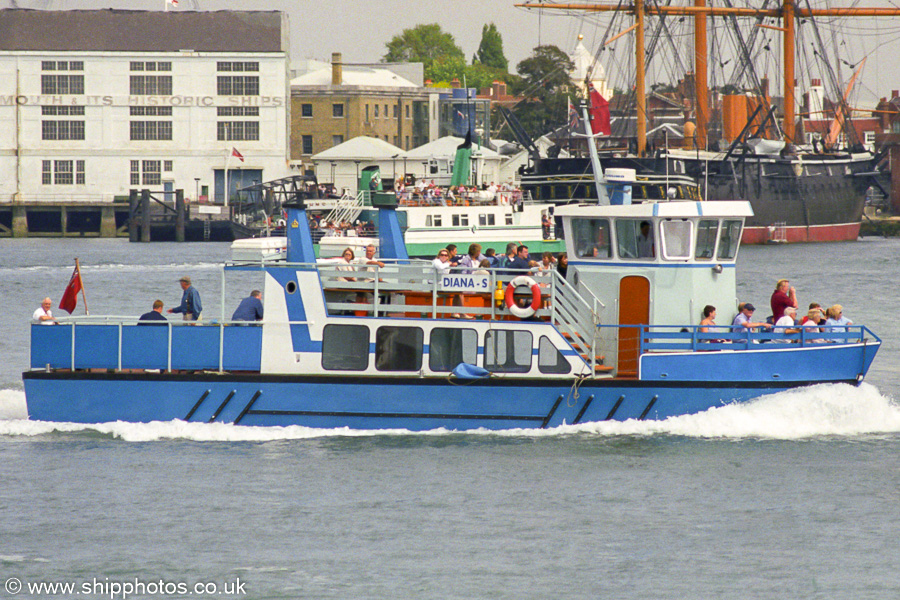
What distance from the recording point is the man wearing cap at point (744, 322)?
17917 millimetres

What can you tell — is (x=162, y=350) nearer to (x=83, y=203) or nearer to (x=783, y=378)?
(x=783, y=378)

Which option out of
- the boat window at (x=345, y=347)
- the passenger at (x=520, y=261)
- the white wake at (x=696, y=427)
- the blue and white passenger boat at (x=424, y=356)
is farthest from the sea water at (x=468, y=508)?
the passenger at (x=520, y=261)

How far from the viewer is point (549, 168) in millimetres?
76875

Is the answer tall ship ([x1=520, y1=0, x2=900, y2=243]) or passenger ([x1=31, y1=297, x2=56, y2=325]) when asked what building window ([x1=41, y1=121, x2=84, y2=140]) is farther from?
passenger ([x1=31, y1=297, x2=56, y2=325])

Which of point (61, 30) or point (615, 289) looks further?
point (61, 30)

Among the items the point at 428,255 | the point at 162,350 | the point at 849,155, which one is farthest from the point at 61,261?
the point at 849,155

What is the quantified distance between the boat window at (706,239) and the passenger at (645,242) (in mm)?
664

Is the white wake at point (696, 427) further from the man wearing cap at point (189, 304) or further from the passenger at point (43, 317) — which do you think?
the man wearing cap at point (189, 304)

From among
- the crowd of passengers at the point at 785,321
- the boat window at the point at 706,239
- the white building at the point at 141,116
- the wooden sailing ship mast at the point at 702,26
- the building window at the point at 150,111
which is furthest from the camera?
the building window at the point at 150,111

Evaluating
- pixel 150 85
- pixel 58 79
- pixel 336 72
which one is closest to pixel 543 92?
pixel 336 72

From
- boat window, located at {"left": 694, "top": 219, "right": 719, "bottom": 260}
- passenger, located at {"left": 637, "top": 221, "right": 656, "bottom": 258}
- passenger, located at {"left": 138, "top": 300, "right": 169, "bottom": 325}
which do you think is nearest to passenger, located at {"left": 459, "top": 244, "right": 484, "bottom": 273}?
passenger, located at {"left": 637, "top": 221, "right": 656, "bottom": 258}

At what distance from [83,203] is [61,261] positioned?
1191 inches

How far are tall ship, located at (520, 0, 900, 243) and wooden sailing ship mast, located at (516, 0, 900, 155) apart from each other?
0.27ft

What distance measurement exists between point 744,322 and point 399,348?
5.07m
